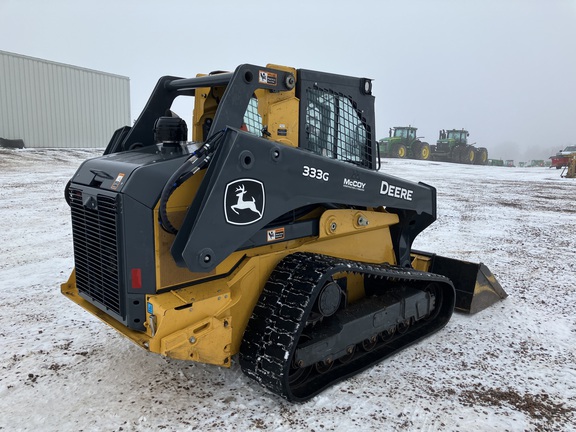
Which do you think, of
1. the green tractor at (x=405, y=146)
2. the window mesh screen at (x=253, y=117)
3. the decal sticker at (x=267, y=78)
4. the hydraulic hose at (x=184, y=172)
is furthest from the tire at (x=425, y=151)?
the hydraulic hose at (x=184, y=172)

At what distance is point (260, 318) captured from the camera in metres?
3.40

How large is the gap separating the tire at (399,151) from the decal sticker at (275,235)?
3394 cm

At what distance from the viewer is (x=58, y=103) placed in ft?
87.0

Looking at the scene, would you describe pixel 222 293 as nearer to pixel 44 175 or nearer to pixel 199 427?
pixel 199 427

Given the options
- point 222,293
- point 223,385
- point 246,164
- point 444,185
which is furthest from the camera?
point 444,185

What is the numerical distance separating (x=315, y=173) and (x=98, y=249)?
159cm

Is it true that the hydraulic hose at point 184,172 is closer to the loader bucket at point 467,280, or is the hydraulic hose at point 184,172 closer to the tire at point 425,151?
the loader bucket at point 467,280

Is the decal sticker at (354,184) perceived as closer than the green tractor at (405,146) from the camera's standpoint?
Yes

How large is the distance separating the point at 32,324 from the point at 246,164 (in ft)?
9.93

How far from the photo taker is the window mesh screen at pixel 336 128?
12.8 ft

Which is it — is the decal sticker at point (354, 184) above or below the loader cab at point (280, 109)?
below

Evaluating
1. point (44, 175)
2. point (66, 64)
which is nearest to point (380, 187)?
point (44, 175)

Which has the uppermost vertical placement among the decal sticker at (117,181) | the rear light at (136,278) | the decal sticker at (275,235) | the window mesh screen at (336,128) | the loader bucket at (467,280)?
the window mesh screen at (336,128)

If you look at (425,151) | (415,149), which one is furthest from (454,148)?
(415,149)
